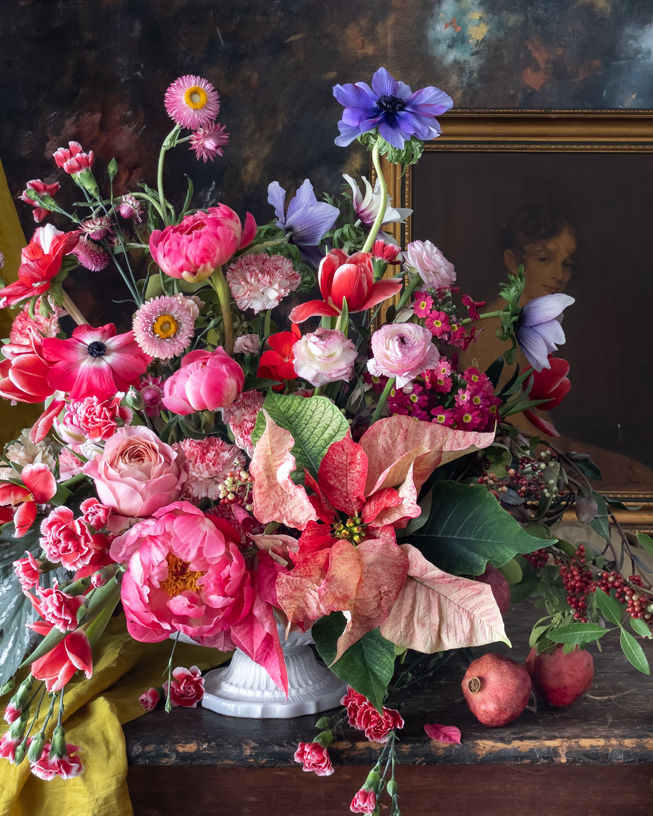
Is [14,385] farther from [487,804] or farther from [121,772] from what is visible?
[487,804]

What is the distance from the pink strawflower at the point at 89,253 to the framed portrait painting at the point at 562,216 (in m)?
0.89

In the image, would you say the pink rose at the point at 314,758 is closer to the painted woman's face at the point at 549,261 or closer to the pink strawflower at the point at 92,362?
the pink strawflower at the point at 92,362

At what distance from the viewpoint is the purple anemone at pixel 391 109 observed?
56 centimetres

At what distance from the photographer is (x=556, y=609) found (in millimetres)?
707

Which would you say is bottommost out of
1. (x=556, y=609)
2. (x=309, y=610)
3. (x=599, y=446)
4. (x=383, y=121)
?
(x=599, y=446)

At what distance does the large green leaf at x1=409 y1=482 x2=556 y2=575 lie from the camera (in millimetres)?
542

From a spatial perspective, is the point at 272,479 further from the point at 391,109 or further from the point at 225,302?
the point at 391,109

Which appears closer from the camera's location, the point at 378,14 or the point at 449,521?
the point at 449,521

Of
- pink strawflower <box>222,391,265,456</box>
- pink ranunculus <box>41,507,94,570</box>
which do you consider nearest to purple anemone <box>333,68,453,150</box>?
pink strawflower <box>222,391,265,456</box>

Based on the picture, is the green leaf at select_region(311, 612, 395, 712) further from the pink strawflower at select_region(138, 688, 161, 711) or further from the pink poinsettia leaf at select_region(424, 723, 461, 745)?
the pink strawflower at select_region(138, 688, 161, 711)

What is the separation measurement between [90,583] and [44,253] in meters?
0.27

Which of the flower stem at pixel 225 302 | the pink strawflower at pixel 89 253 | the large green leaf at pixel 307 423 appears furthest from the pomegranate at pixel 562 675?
the pink strawflower at pixel 89 253

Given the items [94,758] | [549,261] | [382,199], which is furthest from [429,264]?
[549,261]

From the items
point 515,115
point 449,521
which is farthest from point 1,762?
point 515,115
